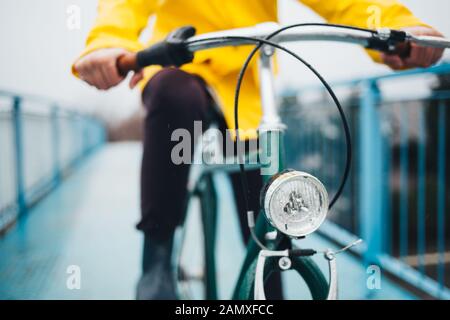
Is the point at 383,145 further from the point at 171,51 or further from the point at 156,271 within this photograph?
the point at 171,51

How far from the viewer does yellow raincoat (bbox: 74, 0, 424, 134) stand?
862 mm

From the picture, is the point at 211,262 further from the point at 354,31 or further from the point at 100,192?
the point at 100,192

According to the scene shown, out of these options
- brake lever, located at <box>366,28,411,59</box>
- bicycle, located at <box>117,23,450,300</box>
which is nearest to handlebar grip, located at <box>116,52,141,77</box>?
bicycle, located at <box>117,23,450,300</box>

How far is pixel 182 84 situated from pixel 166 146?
5.4 inches

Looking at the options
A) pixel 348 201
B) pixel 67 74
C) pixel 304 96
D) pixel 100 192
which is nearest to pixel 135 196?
pixel 100 192

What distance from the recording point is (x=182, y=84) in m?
0.96

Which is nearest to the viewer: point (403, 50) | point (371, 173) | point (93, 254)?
point (403, 50)

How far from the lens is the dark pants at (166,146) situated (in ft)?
3.10

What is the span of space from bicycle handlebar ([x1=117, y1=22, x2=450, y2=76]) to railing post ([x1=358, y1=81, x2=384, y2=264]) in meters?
1.26

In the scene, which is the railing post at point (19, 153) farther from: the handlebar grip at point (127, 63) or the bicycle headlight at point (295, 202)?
the bicycle headlight at point (295, 202)

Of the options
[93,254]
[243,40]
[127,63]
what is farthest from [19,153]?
[243,40]

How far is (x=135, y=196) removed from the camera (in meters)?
3.29

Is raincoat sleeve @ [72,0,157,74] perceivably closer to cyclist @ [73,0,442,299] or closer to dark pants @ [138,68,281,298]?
cyclist @ [73,0,442,299]
